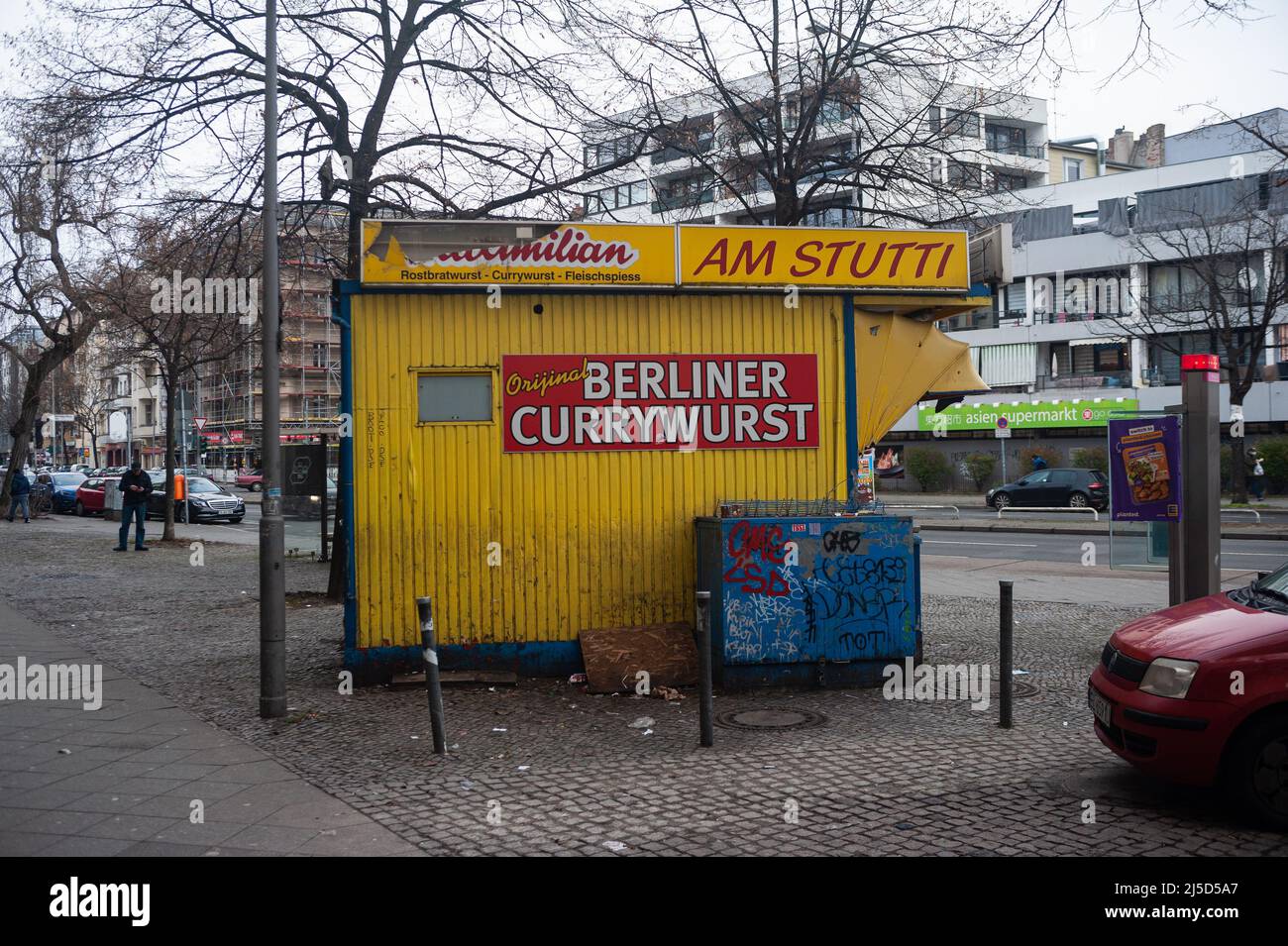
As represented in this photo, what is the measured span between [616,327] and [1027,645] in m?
5.16

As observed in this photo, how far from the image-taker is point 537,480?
9.08m

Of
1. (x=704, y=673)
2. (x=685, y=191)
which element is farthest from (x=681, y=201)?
(x=704, y=673)

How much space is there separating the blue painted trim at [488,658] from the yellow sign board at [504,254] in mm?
3027

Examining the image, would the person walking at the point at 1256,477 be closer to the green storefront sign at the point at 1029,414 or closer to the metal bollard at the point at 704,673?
the green storefront sign at the point at 1029,414

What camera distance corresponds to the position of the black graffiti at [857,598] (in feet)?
28.1

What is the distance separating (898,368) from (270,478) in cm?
554

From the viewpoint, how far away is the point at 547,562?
9.05 m

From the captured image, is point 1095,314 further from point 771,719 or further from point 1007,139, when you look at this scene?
point 771,719

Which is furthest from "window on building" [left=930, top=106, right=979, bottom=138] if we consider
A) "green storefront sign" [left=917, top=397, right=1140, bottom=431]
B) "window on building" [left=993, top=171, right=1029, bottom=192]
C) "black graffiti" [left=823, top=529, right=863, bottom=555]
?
"green storefront sign" [left=917, top=397, right=1140, bottom=431]

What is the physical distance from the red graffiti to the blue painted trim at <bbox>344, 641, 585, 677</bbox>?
156cm

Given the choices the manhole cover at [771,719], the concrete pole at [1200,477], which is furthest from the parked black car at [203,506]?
the concrete pole at [1200,477]

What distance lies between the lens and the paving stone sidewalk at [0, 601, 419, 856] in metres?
5.18
